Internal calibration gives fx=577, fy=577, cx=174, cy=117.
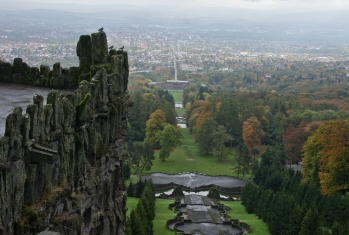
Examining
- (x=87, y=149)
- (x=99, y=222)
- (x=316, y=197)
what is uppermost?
(x=87, y=149)

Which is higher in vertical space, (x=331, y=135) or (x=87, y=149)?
(x=87, y=149)

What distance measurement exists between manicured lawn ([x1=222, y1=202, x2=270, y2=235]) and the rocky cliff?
90.5 feet

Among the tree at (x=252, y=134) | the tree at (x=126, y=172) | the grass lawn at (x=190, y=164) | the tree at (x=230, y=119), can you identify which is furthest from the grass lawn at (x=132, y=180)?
the tree at (x=230, y=119)

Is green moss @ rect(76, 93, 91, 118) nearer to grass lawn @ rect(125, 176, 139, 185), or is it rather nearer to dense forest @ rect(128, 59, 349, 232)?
dense forest @ rect(128, 59, 349, 232)

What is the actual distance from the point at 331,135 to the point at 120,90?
3501cm

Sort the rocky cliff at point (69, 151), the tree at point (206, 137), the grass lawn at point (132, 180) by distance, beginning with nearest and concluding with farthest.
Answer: the rocky cliff at point (69, 151)
the grass lawn at point (132, 180)
the tree at point (206, 137)

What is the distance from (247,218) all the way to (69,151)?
35.2 meters

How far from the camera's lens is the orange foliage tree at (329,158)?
40969 millimetres

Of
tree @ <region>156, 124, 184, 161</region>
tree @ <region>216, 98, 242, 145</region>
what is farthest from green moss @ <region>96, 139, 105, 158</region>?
tree @ <region>216, 98, 242, 145</region>

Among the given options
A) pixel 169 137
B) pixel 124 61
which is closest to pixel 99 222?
pixel 124 61

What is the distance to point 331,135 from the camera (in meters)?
43.9

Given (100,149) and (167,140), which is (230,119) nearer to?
(167,140)

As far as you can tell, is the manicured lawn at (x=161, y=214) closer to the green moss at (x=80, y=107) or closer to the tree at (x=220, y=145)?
the tree at (x=220, y=145)

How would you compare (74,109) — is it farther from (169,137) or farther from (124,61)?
(169,137)
